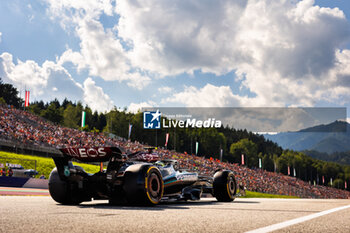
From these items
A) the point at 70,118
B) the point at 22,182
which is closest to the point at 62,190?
the point at 22,182

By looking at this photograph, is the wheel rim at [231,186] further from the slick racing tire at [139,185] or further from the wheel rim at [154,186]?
the slick racing tire at [139,185]

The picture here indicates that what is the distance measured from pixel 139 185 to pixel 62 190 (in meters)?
1.83

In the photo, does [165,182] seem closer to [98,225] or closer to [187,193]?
[187,193]

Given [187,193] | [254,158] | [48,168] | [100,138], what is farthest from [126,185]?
[254,158]

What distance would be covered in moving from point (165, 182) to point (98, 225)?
4705mm

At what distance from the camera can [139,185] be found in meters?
7.27

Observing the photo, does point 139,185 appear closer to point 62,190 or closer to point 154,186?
point 154,186

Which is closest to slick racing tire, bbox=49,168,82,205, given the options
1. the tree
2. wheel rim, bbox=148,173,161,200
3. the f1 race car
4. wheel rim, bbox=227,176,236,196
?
the f1 race car

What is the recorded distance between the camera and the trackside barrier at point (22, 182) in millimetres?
19656

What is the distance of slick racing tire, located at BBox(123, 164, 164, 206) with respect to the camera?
7.28m

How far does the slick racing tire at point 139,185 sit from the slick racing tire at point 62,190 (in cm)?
133

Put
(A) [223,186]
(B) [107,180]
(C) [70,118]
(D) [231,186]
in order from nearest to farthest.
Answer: (B) [107,180] → (A) [223,186] → (D) [231,186] → (C) [70,118]

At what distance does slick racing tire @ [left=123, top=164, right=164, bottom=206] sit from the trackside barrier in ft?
48.8

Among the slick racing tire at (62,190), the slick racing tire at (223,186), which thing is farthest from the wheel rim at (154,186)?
the slick racing tire at (223,186)
